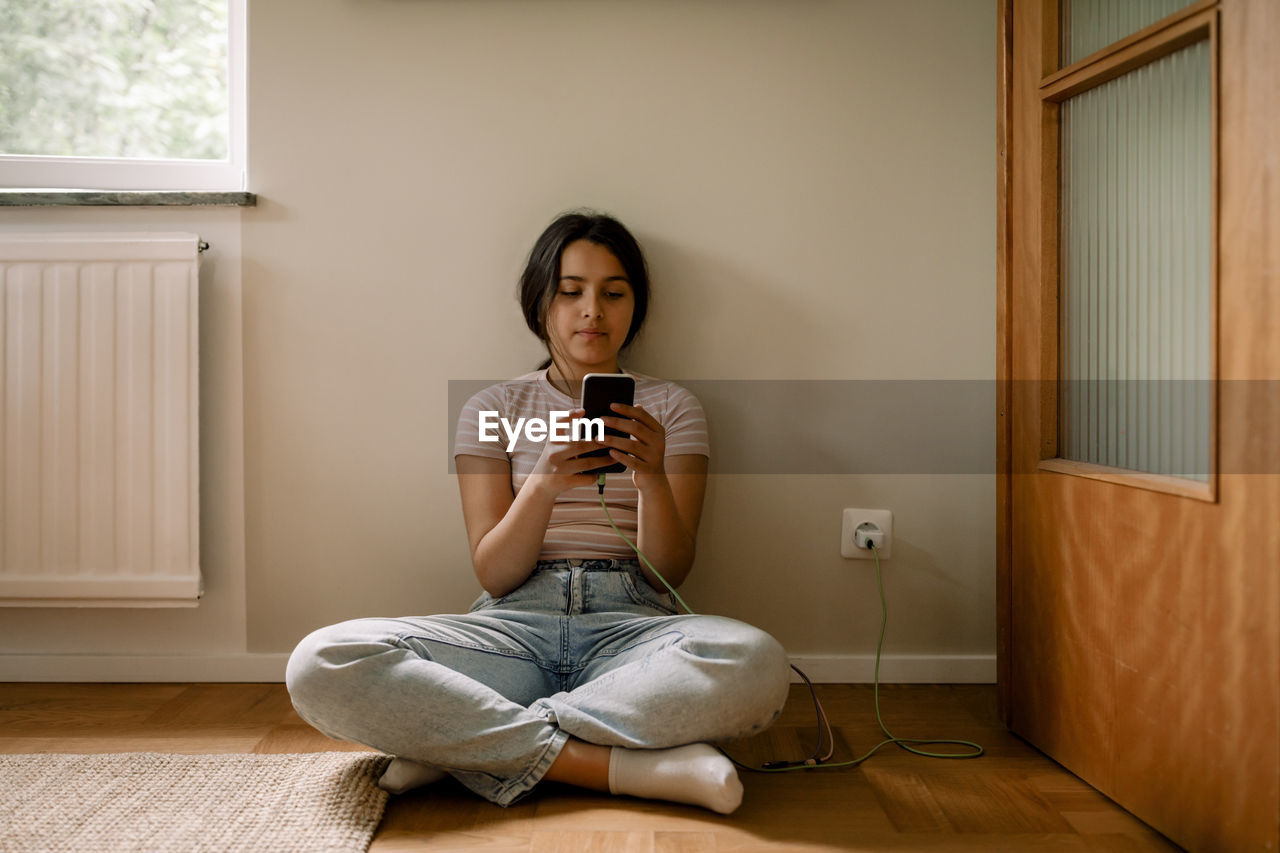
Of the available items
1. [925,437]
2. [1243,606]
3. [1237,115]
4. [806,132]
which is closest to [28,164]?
[806,132]

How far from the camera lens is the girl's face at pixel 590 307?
1.42 m

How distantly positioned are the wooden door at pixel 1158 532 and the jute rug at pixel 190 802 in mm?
967

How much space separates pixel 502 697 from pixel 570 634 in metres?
0.17

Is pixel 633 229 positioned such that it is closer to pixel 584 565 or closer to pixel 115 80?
pixel 584 565

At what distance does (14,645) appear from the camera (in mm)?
1575

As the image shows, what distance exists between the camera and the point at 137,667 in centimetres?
157

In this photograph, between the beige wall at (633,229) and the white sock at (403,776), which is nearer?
the white sock at (403,776)

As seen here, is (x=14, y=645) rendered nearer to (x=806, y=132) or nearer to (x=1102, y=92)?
(x=806, y=132)

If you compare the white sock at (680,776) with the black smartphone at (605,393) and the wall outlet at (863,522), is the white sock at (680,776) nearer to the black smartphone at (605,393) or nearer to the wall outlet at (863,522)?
the black smartphone at (605,393)

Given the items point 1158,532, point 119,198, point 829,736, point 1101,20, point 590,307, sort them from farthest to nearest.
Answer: point 119,198, point 590,307, point 829,736, point 1101,20, point 1158,532

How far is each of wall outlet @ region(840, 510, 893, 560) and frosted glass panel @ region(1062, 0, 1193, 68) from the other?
31.5 inches

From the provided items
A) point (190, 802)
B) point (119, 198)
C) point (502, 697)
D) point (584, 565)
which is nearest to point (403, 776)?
point (502, 697)

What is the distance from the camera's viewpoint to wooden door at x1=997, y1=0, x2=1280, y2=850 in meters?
0.91

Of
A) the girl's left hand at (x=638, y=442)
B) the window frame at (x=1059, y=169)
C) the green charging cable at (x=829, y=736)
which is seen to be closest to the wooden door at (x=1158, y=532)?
the window frame at (x=1059, y=169)
